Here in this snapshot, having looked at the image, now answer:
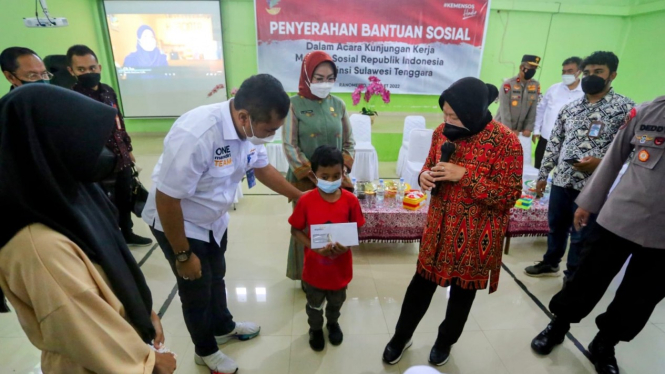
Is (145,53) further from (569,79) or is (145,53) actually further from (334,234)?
(569,79)

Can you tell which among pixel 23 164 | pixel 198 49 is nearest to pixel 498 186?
pixel 23 164

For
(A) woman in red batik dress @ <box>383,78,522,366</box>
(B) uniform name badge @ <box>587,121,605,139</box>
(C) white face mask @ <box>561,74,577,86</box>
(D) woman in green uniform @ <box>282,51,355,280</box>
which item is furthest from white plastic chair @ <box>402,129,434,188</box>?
(A) woman in red batik dress @ <box>383,78,522,366</box>

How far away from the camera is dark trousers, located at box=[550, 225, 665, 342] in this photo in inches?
61.4

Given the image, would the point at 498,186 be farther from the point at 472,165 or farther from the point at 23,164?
the point at 23,164

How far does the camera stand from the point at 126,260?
96 cm

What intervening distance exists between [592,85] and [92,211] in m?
2.54

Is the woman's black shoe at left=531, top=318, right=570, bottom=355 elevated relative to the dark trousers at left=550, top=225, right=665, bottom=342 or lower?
lower

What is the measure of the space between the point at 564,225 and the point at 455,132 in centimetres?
168

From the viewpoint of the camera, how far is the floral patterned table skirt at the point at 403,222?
105 inches

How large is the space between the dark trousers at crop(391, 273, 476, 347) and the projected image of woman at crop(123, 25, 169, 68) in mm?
5854

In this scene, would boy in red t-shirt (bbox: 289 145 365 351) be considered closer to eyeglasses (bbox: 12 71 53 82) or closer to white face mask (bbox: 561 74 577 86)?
eyeglasses (bbox: 12 71 53 82)

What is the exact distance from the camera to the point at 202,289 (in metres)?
1.48

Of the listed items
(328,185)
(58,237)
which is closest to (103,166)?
(58,237)

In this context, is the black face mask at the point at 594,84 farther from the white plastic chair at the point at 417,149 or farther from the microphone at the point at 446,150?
the white plastic chair at the point at 417,149
